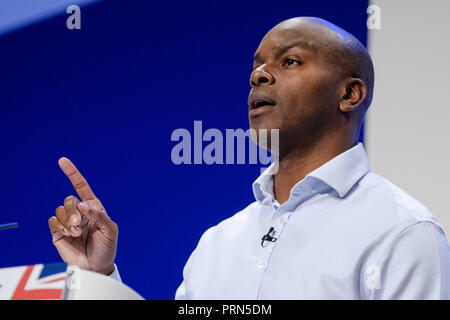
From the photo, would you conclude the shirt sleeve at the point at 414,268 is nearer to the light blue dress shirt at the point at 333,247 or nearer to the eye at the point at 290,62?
the light blue dress shirt at the point at 333,247

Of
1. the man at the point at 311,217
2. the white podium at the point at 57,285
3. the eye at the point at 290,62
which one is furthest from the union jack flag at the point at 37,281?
the eye at the point at 290,62

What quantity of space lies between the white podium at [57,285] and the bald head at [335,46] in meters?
0.67

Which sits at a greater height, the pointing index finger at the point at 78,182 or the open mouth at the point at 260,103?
the open mouth at the point at 260,103

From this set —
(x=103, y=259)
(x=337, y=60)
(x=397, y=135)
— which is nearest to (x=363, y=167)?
(x=337, y=60)

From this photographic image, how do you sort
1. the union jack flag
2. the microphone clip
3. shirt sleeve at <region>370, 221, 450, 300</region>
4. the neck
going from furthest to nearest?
the neck < the microphone clip < shirt sleeve at <region>370, 221, 450, 300</region> < the union jack flag

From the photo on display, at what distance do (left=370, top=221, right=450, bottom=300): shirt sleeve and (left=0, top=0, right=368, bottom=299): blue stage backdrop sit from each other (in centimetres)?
90

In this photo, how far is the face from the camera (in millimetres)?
1222

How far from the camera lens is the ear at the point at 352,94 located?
125cm

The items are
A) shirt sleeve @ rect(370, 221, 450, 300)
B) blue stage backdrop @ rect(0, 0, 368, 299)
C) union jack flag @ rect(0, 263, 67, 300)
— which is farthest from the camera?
blue stage backdrop @ rect(0, 0, 368, 299)

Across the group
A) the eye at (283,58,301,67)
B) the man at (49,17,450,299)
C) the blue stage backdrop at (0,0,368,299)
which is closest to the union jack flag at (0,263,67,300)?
the man at (49,17,450,299)

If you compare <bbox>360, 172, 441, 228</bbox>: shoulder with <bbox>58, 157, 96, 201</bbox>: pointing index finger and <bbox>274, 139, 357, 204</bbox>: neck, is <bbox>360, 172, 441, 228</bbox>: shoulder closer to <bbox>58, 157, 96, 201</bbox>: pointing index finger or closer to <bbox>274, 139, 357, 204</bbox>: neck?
<bbox>274, 139, 357, 204</bbox>: neck

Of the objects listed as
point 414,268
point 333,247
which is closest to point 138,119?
point 333,247

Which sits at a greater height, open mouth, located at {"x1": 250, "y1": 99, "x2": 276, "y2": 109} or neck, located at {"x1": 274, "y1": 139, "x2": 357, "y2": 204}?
open mouth, located at {"x1": 250, "y1": 99, "x2": 276, "y2": 109}

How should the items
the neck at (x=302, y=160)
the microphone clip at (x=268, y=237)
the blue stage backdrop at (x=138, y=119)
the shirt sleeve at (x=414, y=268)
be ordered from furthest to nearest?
the blue stage backdrop at (x=138, y=119) < the neck at (x=302, y=160) < the microphone clip at (x=268, y=237) < the shirt sleeve at (x=414, y=268)
